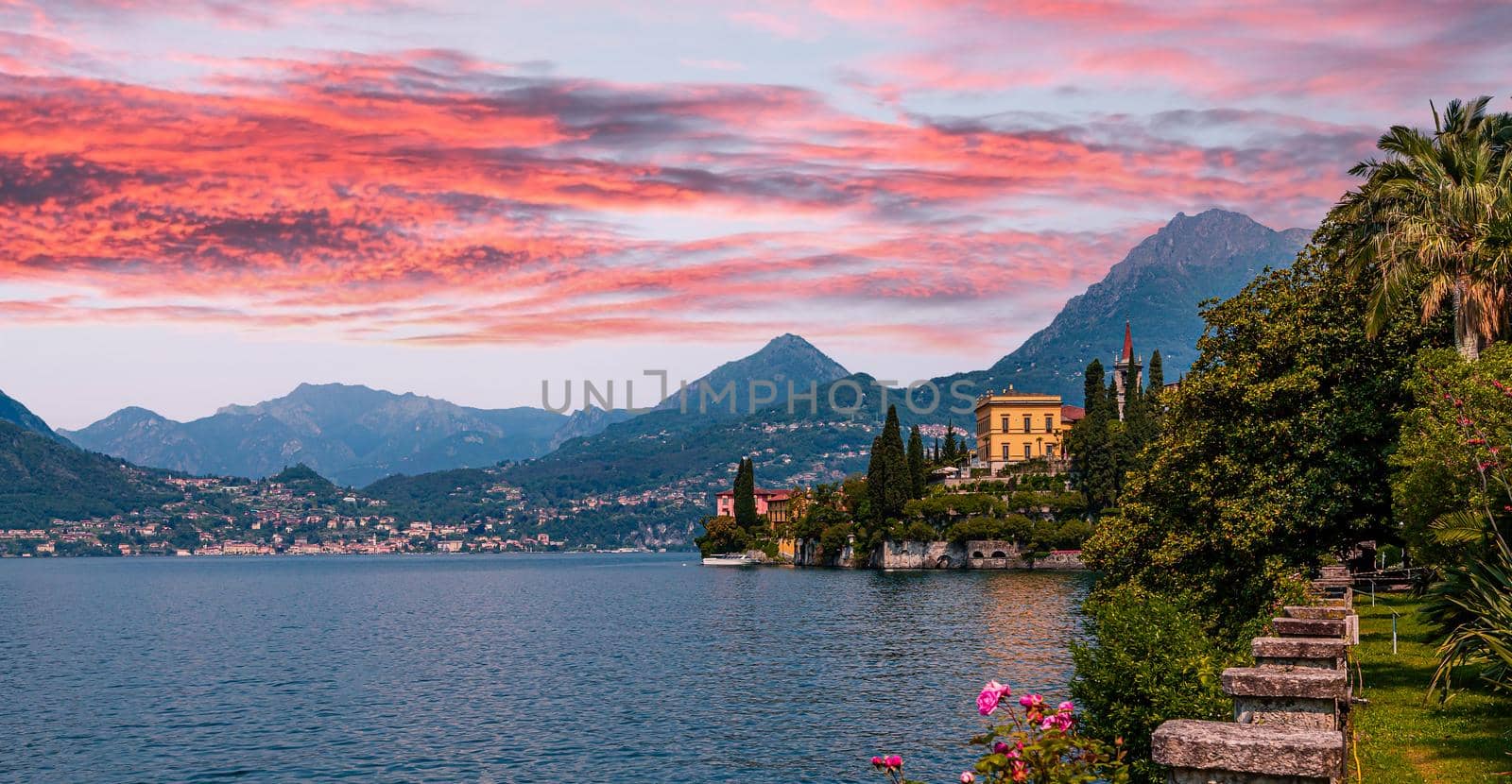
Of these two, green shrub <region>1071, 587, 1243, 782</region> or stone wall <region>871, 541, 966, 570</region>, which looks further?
stone wall <region>871, 541, 966, 570</region>

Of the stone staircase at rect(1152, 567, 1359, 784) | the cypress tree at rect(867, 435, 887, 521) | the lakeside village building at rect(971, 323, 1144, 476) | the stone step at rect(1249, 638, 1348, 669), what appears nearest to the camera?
the stone staircase at rect(1152, 567, 1359, 784)

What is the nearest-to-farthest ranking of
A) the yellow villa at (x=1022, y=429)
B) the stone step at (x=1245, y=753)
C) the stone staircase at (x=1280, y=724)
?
the stone step at (x=1245, y=753), the stone staircase at (x=1280, y=724), the yellow villa at (x=1022, y=429)

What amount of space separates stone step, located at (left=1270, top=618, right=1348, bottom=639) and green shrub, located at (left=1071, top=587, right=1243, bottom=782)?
2803 mm

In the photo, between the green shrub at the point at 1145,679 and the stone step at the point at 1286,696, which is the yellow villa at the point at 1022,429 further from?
the stone step at the point at 1286,696

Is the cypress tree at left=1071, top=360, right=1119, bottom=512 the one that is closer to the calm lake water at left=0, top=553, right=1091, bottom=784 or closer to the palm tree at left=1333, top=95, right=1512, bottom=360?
the calm lake water at left=0, top=553, right=1091, bottom=784

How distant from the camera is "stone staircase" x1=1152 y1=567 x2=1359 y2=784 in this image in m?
8.96

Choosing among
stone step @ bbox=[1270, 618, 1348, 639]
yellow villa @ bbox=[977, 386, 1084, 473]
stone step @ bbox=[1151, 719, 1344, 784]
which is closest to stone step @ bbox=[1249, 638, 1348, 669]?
stone step @ bbox=[1270, 618, 1348, 639]

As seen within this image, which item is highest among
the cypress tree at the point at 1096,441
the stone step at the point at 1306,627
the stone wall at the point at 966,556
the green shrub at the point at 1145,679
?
the cypress tree at the point at 1096,441

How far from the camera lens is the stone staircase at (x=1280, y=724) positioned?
896 centimetres

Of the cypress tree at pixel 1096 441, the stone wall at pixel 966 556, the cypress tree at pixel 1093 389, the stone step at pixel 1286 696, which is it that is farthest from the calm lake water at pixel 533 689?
the stone wall at pixel 966 556

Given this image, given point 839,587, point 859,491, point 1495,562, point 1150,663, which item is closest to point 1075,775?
point 1150,663

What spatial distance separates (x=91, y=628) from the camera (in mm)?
104125

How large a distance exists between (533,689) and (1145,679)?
4053cm

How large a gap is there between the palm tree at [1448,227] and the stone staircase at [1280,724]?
11051mm
